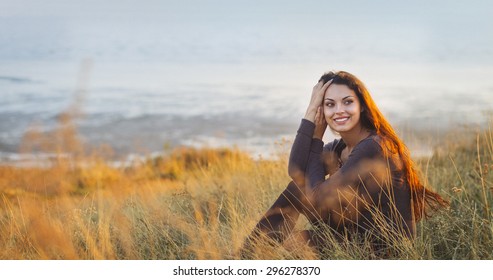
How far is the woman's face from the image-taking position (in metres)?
3.00

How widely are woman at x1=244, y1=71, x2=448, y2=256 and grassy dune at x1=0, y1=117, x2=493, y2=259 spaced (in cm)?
12

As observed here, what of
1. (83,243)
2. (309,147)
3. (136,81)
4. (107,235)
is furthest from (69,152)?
(309,147)

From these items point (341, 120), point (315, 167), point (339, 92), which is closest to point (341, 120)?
point (341, 120)

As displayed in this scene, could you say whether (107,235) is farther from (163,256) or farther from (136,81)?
(136,81)

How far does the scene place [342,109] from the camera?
2.99 m

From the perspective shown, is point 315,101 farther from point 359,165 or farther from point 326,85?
point 359,165

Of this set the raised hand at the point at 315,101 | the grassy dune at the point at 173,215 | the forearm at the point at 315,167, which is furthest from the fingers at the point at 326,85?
the grassy dune at the point at 173,215

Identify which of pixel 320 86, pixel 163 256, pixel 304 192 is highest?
pixel 320 86

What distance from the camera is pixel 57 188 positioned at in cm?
445

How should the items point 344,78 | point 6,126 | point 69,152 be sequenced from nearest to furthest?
point 344,78
point 6,126
point 69,152

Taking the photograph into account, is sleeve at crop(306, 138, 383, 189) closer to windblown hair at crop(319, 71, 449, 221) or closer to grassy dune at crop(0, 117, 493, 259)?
windblown hair at crop(319, 71, 449, 221)

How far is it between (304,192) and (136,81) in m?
2.30

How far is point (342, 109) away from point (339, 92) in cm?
9

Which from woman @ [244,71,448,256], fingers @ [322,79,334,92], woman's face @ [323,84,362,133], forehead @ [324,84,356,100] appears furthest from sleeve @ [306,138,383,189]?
fingers @ [322,79,334,92]
